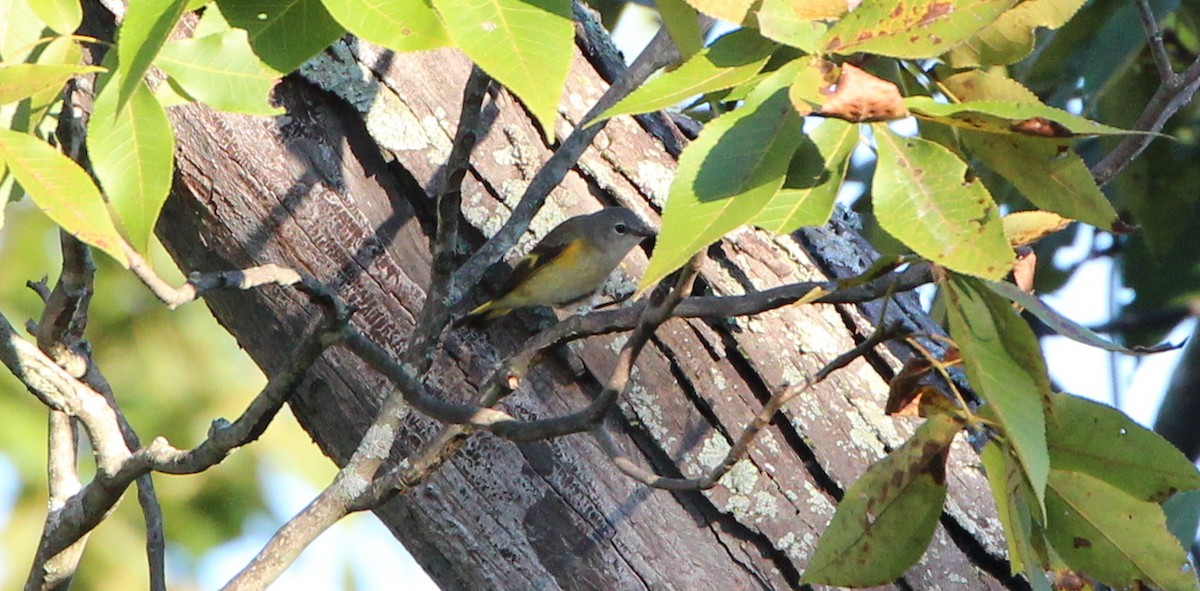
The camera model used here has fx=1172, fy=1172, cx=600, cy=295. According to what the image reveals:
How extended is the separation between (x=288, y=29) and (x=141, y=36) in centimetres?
24

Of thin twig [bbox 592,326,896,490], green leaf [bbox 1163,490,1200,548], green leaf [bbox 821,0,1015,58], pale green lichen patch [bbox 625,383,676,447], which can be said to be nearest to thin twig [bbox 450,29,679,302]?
pale green lichen patch [bbox 625,383,676,447]

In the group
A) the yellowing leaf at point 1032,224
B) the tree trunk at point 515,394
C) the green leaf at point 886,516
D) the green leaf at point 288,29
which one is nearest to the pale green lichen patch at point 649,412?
the tree trunk at point 515,394

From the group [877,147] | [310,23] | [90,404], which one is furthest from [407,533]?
[877,147]

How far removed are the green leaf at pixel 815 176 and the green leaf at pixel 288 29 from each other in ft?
1.79

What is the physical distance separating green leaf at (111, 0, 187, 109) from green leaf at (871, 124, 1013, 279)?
0.69m

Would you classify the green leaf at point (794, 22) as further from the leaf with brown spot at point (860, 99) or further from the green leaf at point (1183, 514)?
the green leaf at point (1183, 514)

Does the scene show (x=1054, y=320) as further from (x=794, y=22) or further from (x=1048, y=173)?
(x=794, y=22)

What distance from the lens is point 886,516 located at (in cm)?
145

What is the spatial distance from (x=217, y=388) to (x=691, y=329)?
3.08 meters

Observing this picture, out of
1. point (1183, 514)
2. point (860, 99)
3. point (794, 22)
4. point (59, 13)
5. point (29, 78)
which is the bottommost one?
point (1183, 514)

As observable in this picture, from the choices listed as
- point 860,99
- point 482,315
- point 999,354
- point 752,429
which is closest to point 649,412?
point 482,315

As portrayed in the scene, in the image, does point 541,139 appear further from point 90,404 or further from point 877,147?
point 877,147

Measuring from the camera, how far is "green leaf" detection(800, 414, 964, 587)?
142 cm

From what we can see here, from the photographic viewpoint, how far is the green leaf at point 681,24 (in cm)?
131
